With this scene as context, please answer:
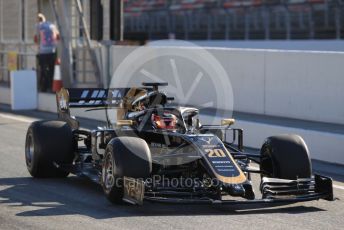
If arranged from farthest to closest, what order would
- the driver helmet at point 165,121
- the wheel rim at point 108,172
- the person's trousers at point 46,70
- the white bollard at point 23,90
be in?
1. the person's trousers at point 46,70
2. the white bollard at point 23,90
3. the driver helmet at point 165,121
4. the wheel rim at point 108,172

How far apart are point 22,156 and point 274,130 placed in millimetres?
3957

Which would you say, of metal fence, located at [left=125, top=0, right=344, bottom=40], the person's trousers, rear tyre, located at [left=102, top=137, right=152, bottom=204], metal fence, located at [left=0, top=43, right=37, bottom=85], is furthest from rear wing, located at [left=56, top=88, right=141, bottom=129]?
metal fence, located at [left=125, top=0, right=344, bottom=40]

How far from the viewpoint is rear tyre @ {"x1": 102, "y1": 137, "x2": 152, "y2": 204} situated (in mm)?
8180

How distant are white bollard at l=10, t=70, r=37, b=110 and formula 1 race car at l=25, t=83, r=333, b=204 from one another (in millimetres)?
10005

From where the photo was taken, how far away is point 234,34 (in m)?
28.7

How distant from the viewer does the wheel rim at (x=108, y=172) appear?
8540mm

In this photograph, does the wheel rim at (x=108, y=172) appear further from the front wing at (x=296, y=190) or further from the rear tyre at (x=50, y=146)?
the rear tyre at (x=50, y=146)

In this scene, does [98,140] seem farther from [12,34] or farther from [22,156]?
[12,34]

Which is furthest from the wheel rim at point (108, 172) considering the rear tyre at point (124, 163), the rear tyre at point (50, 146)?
the rear tyre at point (50, 146)

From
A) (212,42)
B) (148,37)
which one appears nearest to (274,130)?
(212,42)

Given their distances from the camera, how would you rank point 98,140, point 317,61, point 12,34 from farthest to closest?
1. point 12,34
2. point 317,61
3. point 98,140

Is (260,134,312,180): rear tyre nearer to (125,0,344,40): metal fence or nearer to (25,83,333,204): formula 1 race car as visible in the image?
(25,83,333,204): formula 1 race car

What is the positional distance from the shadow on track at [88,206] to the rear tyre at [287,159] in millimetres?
344

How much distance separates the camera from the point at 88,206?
8516 mm
